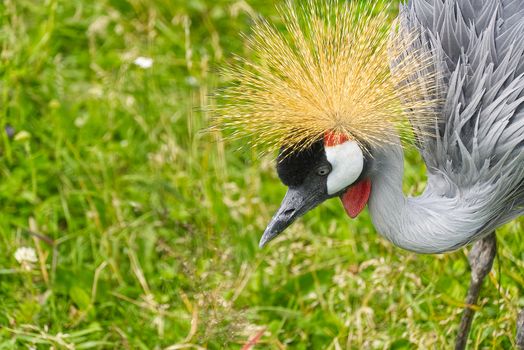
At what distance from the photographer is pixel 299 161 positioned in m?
2.09

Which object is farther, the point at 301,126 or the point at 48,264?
the point at 48,264

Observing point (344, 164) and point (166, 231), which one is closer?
point (344, 164)

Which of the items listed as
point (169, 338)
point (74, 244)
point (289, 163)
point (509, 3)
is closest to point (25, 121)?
point (74, 244)

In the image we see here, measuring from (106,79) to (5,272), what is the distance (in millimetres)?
882

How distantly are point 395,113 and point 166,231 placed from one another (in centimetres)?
106

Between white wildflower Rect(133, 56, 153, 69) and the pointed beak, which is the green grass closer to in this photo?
white wildflower Rect(133, 56, 153, 69)

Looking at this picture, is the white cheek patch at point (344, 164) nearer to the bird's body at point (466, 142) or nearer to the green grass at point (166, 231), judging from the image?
the bird's body at point (466, 142)

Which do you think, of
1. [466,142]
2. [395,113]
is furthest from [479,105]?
[395,113]

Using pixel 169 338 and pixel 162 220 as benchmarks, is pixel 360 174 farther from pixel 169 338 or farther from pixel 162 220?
pixel 162 220

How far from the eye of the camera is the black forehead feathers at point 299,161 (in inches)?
81.7

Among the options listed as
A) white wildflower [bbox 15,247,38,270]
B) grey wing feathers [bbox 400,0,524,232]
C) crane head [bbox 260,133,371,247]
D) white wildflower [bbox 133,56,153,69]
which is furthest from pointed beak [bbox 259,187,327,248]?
white wildflower [bbox 133,56,153,69]

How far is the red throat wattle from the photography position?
219cm

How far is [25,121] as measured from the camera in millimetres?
3275

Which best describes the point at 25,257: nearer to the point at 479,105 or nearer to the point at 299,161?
the point at 299,161
